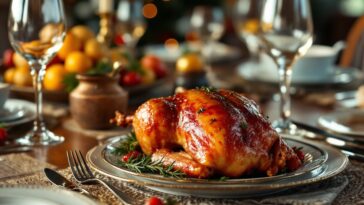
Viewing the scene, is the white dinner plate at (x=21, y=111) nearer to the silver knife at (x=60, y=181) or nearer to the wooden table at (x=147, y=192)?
the wooden table at (x=147, y=192)

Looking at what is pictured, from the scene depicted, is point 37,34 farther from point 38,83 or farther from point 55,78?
point 55,78

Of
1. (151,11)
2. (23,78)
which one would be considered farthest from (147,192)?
(151,11)

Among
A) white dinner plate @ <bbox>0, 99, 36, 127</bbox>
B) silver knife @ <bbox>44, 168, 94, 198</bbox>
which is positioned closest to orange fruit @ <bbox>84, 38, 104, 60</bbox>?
white dinner plate @ <bbox>0, 99, 36, 127</bbox>

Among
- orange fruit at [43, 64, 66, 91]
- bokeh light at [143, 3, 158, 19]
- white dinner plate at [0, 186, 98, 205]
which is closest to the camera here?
white dinner plate at [0, 186, 98, 205]

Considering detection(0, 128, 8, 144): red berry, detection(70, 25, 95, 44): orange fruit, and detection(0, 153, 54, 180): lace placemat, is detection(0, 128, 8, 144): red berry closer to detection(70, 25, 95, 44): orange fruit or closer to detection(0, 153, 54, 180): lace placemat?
detection(0, 153, 54, 180): lace placemat

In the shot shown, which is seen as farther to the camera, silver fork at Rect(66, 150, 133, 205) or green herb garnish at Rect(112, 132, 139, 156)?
green herb garnish at Rect(112, 132, 139, 156)

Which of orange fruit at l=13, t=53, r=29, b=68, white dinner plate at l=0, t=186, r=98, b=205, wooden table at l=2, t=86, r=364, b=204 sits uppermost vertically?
white dinner plate at l=0, t=186, r=98, b=205

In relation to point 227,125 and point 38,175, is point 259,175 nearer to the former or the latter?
point 227,125
